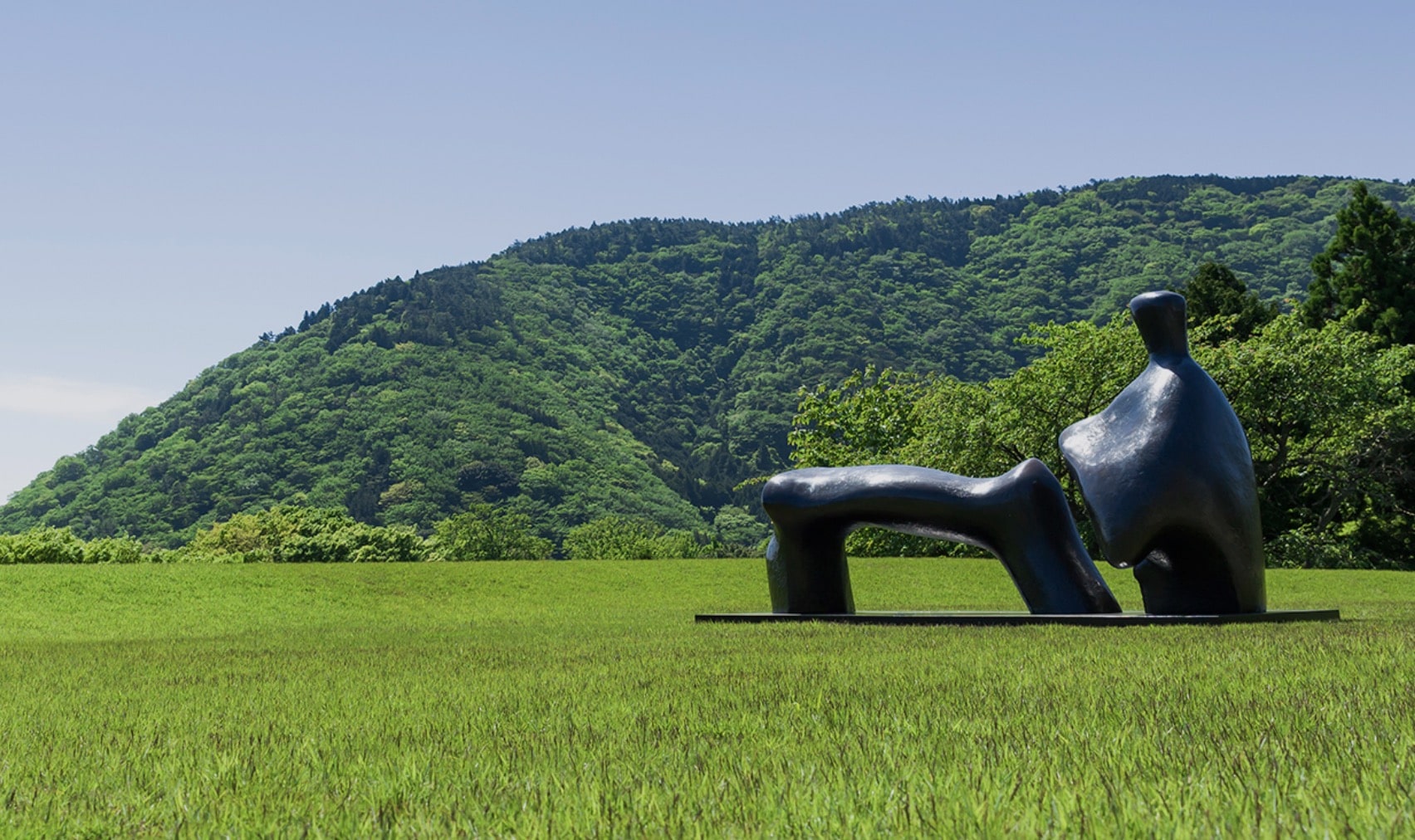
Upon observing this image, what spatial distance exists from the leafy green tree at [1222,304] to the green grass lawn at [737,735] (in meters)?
35.3

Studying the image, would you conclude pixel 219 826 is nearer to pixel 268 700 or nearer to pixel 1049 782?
pixel 1049 782

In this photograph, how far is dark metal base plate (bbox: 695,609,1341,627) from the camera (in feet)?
40.3

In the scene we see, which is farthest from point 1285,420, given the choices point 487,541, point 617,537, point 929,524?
point 617,537

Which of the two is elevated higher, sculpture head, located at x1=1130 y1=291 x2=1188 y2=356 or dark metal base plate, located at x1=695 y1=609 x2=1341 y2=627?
sculpture head, located at x1=1130 y1=291 x2=1188 y2=356

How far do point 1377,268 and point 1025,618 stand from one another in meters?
36.4

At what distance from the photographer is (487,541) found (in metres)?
66.5

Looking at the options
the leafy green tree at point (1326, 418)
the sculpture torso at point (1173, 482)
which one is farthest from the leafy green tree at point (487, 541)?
the sculpture torso at point (1173, 482)

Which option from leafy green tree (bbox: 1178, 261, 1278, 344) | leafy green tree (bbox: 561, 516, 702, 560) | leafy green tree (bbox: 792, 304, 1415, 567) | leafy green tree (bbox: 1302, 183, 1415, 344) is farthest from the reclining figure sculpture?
leafy green tree (bbox: 561, 516, 702, 560)

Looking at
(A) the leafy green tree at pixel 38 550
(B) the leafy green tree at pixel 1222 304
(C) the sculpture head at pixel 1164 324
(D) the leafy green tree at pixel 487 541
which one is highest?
(B) the leafy green tree at pixel 1222 304

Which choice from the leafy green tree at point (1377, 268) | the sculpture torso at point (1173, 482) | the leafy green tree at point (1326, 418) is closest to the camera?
the sculpture torso at point (1173, 482)

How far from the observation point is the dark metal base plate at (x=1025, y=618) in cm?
1227

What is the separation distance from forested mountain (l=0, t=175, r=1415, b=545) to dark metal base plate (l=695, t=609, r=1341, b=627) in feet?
222

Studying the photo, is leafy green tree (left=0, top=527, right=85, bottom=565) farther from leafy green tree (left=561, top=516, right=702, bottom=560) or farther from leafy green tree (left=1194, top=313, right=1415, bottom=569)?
leafy green tree (left=561, top=516, right=702, bottom=560)

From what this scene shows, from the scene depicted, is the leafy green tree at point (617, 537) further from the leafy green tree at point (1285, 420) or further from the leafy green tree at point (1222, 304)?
the leafy green tree at point (1222, 304)
